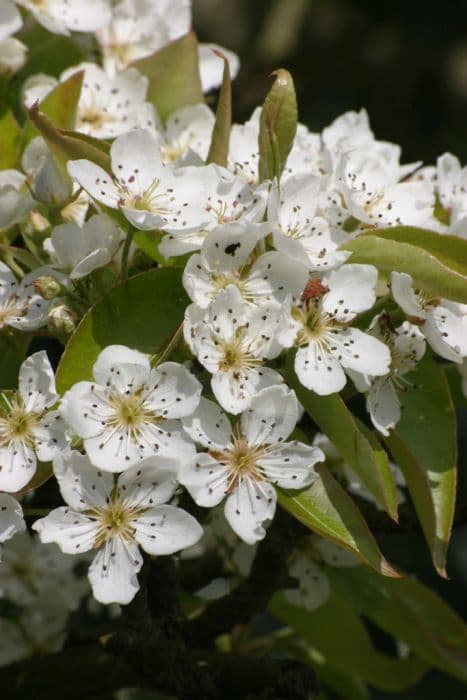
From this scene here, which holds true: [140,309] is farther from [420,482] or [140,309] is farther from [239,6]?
[239,6]

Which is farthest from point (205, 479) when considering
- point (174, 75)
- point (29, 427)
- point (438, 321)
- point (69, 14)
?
point (69, 14)

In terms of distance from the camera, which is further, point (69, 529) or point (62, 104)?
point (62, 104)

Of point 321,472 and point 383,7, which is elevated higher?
point 321,472

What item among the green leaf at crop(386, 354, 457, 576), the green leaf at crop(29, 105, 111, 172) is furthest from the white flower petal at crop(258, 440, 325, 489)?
the green leaf at crop(29, 105, 111, 172)

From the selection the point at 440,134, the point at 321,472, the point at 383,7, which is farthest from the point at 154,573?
the point at 383,7

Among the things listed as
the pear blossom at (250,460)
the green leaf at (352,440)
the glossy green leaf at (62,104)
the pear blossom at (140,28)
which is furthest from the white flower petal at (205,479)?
the pear blossom at (140,28)

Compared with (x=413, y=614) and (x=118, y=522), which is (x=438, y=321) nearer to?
(x=118, y=522)
